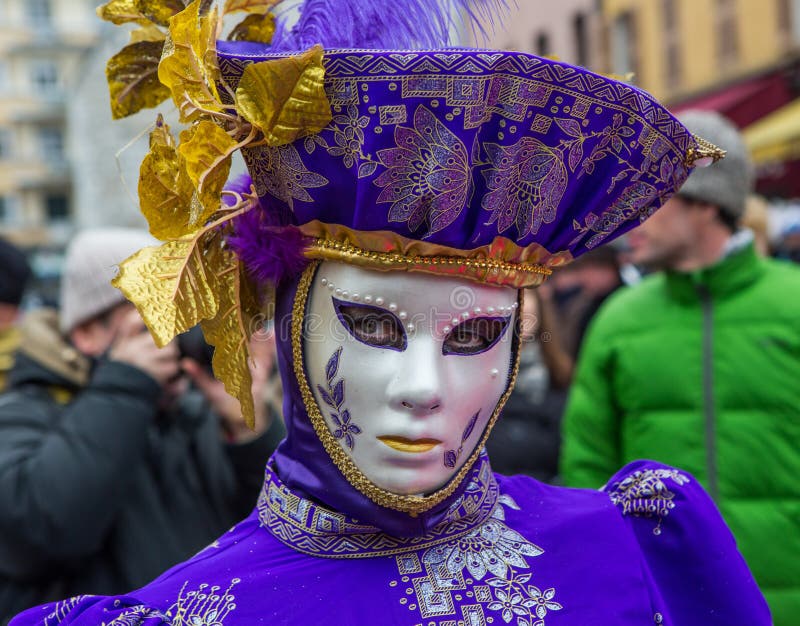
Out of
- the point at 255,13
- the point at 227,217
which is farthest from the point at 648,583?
the point at 255,13

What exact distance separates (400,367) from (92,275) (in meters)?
1.45

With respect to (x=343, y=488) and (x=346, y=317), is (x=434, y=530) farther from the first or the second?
(x=346, y=317)

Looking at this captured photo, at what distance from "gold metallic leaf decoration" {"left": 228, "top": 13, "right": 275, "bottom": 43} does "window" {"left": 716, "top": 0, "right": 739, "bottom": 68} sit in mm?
13052

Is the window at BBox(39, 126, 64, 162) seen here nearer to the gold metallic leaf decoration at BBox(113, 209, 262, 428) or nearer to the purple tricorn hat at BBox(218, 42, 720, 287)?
the gold metallic leaf decoration at BBox(113, 209, 262, 428)

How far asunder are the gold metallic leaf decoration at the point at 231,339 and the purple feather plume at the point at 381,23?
0.38 m

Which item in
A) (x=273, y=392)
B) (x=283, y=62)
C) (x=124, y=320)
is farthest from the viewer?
(x=273, y=392)

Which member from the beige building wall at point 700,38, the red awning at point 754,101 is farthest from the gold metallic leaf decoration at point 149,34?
the beige building wall at point 700,38

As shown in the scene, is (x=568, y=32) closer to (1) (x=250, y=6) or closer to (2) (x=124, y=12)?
(1) (x=250, y=6)

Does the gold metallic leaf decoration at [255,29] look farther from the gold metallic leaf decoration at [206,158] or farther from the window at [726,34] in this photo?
the window at [726,34]

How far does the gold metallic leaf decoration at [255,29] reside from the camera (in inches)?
64.2

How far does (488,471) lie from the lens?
5.29 ft

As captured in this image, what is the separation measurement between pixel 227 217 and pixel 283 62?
0.28 m

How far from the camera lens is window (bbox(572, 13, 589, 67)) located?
15.8 metres

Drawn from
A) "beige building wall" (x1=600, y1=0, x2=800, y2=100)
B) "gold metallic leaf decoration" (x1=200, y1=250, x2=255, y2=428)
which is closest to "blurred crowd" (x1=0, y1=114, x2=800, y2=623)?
"gold metallic leaf decoration" (x1=200, y1=250, x2=255, y2=428)
